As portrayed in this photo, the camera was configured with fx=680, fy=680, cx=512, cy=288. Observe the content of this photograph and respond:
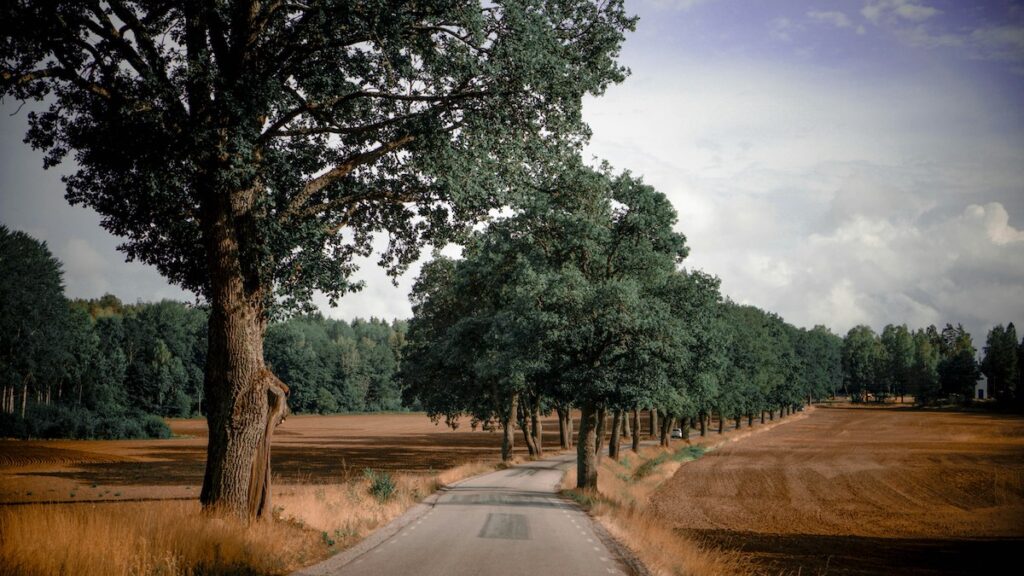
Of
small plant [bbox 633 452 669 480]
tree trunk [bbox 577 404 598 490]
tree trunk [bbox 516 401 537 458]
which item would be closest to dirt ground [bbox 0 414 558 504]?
tree trunk [bbox 516 401 537 458]

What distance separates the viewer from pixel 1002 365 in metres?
134

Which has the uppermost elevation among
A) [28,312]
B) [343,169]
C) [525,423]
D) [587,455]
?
[28,312]

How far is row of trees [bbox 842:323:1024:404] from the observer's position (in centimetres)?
13438

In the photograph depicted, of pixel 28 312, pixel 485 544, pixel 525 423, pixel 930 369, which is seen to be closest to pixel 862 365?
pixel 930 369

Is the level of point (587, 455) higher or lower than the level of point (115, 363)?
lower

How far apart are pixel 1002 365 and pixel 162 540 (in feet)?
528

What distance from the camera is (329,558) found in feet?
39.0

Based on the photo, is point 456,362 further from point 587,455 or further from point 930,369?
point 930,369

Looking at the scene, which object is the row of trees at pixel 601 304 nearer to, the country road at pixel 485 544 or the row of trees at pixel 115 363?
the country road at pixel 485 544

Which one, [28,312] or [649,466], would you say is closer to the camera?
[649,466]

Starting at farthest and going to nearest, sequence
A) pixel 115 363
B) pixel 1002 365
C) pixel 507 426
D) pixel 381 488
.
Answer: pixel 1002 365 → pixel 115 363 → pixel 507 426 → pixel 381 488

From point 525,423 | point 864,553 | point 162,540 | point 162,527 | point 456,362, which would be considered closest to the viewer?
point 162,540

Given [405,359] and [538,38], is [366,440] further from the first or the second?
[538,38]

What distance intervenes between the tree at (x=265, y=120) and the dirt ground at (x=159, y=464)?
11.3 metres
